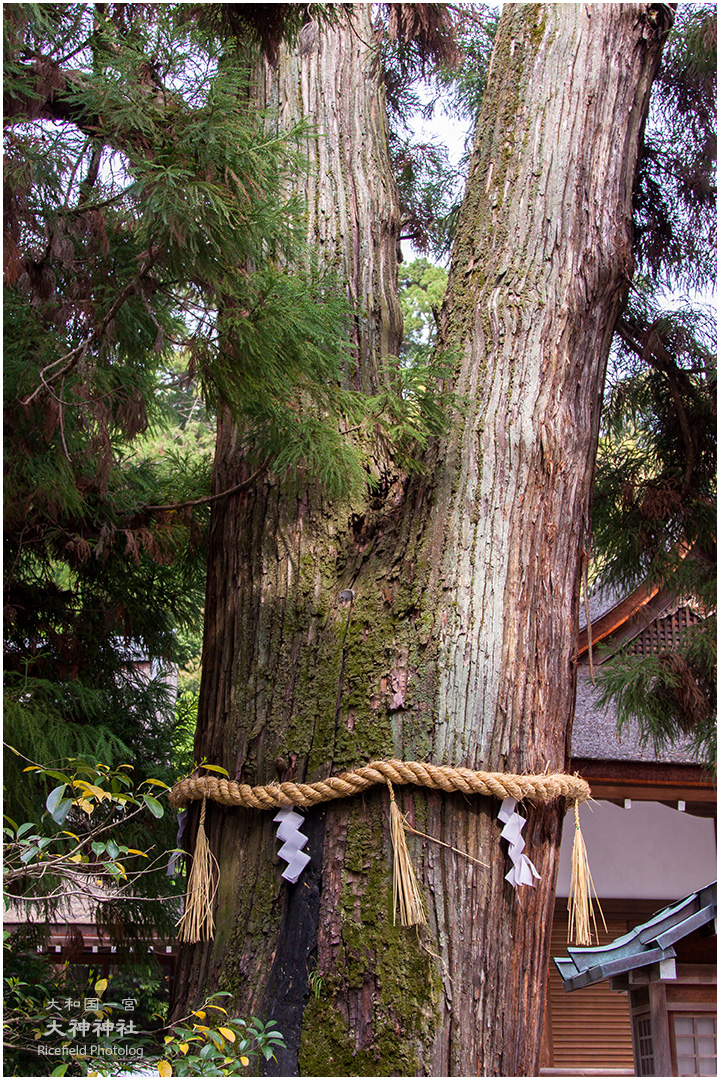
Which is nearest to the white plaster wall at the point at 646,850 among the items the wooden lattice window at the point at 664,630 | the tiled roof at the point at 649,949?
the wooden lattice window at the point at 664,630

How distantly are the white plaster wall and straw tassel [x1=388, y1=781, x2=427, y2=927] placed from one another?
360 cm

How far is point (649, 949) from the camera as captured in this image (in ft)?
11.1

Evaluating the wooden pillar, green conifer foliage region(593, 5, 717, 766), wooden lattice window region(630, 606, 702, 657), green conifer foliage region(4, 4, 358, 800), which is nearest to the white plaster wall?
wooden lattice window region(630, 606, 702, 657)

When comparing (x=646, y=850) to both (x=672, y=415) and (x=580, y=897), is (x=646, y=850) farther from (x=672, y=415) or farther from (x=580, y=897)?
(x=580, y=897)

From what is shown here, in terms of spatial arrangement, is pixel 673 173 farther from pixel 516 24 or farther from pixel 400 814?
pixel 400 814

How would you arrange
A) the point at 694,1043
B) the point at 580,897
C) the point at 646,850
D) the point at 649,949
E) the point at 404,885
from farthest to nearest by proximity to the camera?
the point at 646,850, the point at 694,1043, the point at 649,949, the point at 580,897, the point at 404,885

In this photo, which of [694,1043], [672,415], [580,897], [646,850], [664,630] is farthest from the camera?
[664,630]

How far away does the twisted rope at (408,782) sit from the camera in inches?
55.6

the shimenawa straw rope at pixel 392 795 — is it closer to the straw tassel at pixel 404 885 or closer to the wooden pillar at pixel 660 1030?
the straw tassel at pixel 404 885

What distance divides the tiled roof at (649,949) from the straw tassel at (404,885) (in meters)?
2.30

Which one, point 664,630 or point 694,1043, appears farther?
point 664,630

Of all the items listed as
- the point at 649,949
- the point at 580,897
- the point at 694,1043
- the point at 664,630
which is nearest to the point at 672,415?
the point at 580,897

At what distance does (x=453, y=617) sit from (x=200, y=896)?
26.6 inches

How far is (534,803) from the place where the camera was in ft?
4.90
